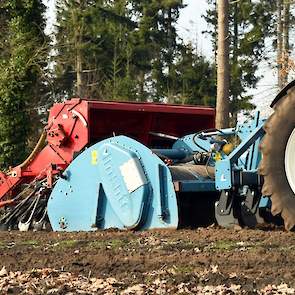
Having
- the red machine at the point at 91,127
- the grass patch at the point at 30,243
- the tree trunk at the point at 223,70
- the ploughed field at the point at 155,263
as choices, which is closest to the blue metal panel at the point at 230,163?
the ploughed field at the point at 155,263

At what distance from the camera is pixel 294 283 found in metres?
4.50

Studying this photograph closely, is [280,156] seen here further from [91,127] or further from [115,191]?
[91,127]

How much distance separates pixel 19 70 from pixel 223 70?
A: 396 inches

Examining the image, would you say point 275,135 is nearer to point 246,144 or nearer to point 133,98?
point 246,144

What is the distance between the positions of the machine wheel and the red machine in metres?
3.01

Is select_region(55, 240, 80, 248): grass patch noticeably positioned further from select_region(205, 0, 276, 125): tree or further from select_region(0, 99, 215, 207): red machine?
select_region(205, 0, 276, 125): tree

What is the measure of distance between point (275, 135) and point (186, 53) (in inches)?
1375

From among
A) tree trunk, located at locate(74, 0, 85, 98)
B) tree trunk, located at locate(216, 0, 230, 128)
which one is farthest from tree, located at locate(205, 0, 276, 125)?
tree trunk, located at locate(216, 0, 230, 128)

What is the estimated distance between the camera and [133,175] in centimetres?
795

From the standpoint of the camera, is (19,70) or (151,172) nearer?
(151,172)

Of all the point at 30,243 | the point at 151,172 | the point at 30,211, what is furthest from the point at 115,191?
the point at 30,211

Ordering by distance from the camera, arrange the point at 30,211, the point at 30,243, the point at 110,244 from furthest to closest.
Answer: the point at 30,211, the point at 30,243, the point at 110,244

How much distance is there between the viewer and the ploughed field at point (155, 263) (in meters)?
4.59

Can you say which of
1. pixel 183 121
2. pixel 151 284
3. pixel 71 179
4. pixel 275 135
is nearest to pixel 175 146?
pixel 183 121
